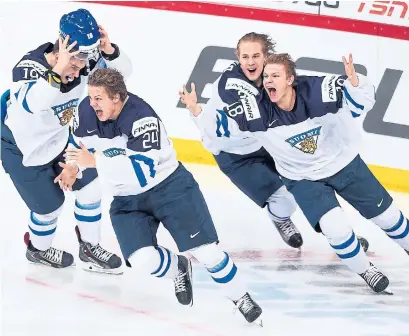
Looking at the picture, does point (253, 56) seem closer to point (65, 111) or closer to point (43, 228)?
point (65, 111)

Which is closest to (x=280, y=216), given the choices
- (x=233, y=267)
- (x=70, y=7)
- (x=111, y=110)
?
(x=233, y=267)

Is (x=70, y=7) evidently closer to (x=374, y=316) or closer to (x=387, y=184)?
(x=387, y=184)

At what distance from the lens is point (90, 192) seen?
5.67 meters

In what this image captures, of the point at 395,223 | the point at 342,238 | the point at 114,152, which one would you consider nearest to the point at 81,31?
the point at 114,152

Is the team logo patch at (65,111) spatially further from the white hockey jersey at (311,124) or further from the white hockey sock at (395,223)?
the white hockey sock at (395,223)

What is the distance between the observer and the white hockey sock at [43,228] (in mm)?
5648

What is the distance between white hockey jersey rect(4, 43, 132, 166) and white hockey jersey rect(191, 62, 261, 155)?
1.43 ft

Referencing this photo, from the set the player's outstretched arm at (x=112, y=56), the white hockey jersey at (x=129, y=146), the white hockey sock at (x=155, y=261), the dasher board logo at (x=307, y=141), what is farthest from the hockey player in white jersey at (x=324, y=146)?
the white hockey sock at (x=155, y=261)

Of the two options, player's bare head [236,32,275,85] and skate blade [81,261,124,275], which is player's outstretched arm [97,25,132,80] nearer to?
player's bare head [236,32,275,85]

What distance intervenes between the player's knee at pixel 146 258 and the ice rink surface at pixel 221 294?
0.24m

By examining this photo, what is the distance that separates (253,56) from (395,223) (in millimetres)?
1017

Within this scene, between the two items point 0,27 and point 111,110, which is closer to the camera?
point 111,110

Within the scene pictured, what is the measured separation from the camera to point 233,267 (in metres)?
5.02

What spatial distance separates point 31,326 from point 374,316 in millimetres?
1488
